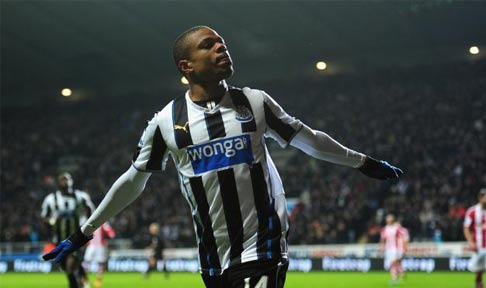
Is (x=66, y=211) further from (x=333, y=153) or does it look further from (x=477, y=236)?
(x=333, y=153)

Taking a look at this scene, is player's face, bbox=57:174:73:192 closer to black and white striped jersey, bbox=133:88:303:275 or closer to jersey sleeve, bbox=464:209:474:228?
jersey sleeve, bbox=464:209:474:228

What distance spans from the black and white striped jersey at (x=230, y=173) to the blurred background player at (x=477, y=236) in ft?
32.6

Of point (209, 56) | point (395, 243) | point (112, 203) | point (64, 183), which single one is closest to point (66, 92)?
point (395, 243)

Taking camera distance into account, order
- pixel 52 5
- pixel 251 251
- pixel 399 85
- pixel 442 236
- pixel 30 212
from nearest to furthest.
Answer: pixel 251 251 < pixel 442 236 < pixel 52 5 < pixel 399 85 < pixel 30 212

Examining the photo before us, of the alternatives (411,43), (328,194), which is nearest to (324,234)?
(328,194)

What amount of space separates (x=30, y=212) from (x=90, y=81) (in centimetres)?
654

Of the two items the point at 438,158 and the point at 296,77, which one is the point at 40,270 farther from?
the point at 438,158

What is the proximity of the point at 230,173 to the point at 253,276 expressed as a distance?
0.54m

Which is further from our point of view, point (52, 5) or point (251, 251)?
point (52, 5)

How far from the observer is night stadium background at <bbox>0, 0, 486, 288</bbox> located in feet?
80.0

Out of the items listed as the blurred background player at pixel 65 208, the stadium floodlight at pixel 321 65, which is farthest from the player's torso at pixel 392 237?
the stadium floodlight at pixel 321 65

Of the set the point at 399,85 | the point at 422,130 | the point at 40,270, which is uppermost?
the point at 399,85

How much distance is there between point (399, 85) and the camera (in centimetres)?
3145

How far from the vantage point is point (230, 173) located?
4047mm
